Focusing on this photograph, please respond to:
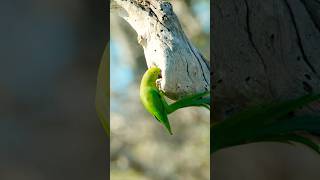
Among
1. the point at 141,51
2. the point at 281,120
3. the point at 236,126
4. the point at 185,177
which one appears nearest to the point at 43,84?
the point at 141,51

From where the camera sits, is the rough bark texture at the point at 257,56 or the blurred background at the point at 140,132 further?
the rough bark texture at the point at 257,56

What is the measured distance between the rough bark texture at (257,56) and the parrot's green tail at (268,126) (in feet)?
0.14

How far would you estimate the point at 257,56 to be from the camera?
2926 mm

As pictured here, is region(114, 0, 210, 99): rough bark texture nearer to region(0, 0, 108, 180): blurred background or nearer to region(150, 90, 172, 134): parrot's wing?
region(150, 90, 172, 134): parrot's wing

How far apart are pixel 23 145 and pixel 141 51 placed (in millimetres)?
737

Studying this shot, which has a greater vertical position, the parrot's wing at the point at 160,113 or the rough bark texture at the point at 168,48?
the rough bark texture at the point at 168,48

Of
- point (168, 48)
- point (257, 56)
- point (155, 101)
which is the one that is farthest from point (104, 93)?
point (257, 56)

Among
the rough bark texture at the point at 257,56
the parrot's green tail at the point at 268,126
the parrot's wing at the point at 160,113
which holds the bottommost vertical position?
the parrot's green tail at the point at 268,126

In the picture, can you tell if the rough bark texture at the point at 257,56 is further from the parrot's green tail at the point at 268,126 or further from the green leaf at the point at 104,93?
the green leaf at the point at 104,93

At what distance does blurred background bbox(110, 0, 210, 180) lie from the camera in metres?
2.72

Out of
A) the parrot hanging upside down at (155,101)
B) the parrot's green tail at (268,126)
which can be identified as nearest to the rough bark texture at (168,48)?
the parrot hanging upside down at (155,101)

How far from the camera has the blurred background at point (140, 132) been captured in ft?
8.94

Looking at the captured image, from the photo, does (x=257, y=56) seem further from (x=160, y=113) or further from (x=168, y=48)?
(x=160, y=113)

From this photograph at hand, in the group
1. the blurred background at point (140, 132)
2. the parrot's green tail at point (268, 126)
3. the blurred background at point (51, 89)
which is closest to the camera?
the blurred background at point (51, 89)
